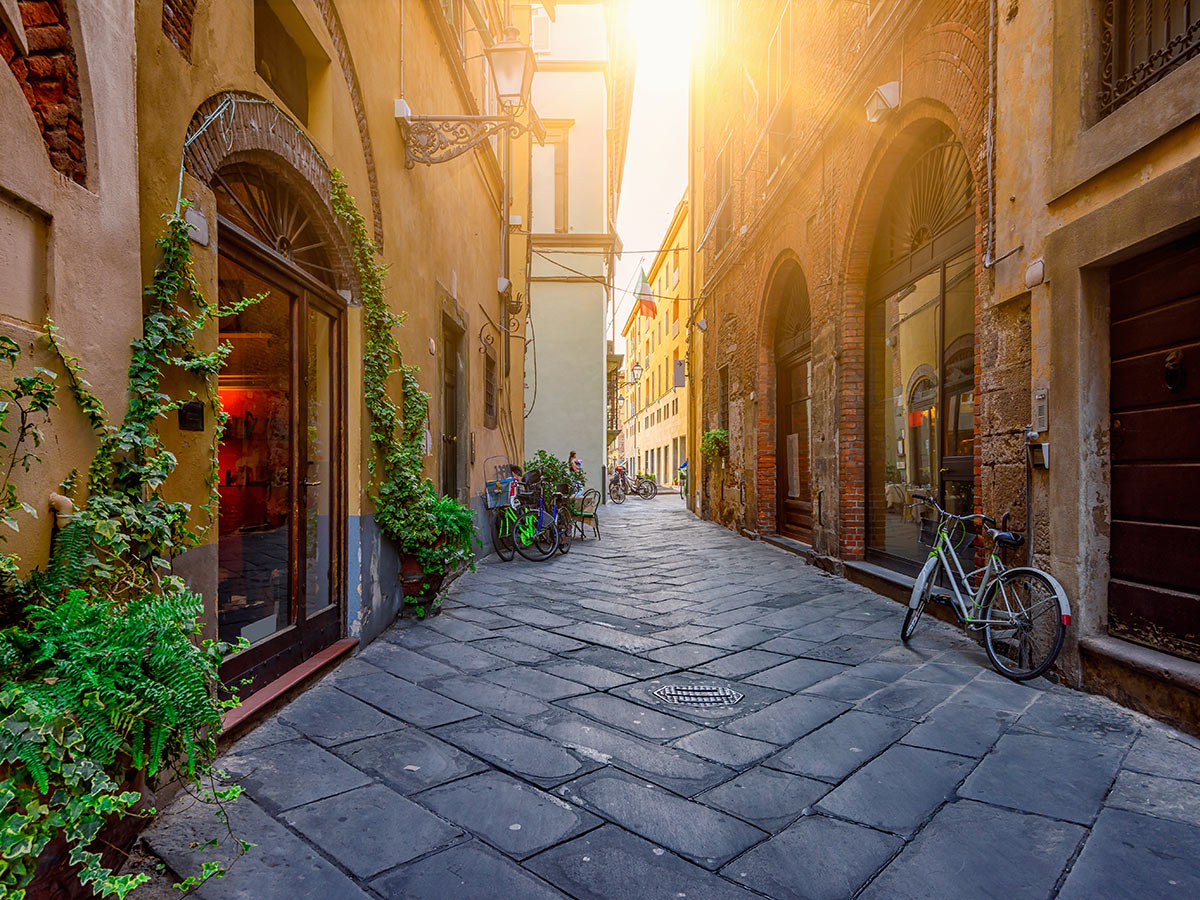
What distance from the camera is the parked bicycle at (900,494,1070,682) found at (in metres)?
3.36

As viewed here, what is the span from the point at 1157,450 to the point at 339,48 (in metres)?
4.61

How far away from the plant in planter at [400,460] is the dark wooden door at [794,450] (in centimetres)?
512

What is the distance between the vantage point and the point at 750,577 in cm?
646

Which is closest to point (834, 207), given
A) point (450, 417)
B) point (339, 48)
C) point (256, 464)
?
point (450, 417)

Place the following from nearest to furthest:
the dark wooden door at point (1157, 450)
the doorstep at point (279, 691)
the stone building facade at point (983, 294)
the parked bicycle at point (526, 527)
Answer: the doorstep at point (279, 691) → the dark wooden door at point (1157, 450) → the stone building facade at point (983, 294) → the parked bicycle at point (526, 527)

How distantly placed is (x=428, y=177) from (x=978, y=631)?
508 centimetres

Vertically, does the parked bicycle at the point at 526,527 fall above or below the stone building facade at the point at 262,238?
below

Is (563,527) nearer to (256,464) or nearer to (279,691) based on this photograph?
(256,464)

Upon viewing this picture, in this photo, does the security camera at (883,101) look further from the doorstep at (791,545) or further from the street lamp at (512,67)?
the doorstep at (791,545)

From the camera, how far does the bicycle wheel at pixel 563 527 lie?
8156 mm

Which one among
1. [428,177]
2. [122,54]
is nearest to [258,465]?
[428,177]

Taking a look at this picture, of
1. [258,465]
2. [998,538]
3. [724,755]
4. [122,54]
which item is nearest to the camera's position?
[122,54]

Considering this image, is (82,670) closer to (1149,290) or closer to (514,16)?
(1149,290)

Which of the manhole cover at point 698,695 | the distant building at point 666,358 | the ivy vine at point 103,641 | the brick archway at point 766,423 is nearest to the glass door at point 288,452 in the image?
the ivy vine at point 103,641
